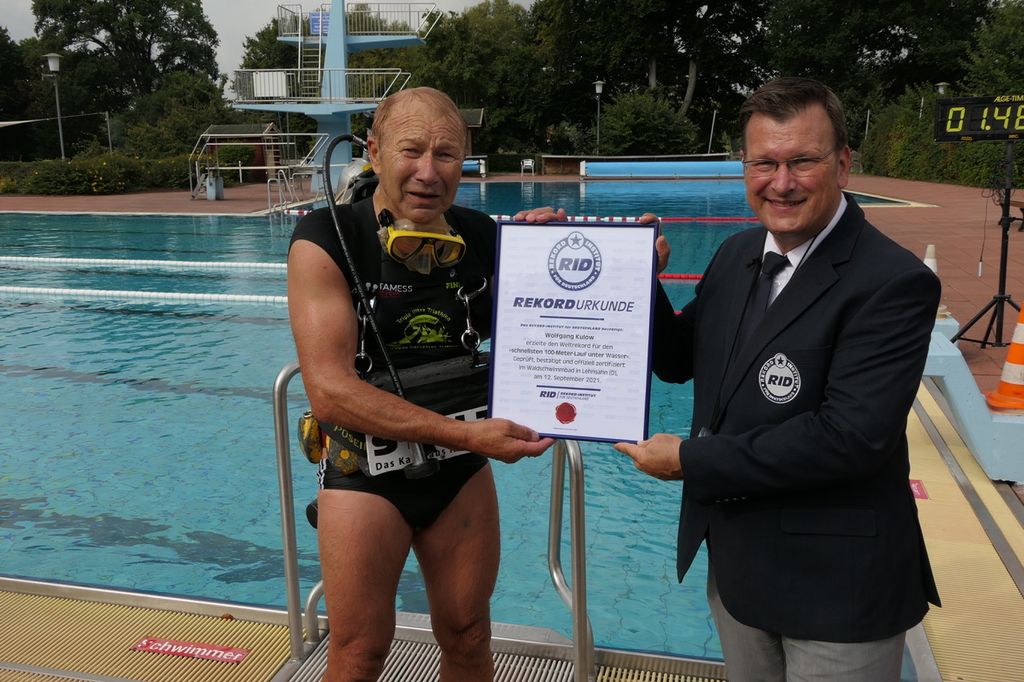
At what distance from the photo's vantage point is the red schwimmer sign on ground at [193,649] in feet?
9.12

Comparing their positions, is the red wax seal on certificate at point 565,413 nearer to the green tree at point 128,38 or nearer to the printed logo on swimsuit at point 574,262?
the printed logo on swimsuit at point 574,262

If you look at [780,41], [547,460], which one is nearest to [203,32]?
[780,41]

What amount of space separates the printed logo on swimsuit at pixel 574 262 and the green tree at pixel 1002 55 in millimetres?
27902

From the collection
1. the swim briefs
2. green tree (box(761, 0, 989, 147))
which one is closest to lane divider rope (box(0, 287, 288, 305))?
the swim briefs

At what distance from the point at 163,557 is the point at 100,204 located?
807 inches

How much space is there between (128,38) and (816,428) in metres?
64.6

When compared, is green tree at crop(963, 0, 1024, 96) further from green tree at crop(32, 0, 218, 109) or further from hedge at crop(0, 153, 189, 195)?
green tree at crop(32, 0, 218, 109)

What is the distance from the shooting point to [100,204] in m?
22.4

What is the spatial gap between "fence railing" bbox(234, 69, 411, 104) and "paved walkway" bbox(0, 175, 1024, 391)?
10.2ft

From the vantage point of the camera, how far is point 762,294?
1745mm

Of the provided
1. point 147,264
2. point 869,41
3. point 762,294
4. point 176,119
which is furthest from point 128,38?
point 762,294

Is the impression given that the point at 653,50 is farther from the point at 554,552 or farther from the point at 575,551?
the point at 575,551

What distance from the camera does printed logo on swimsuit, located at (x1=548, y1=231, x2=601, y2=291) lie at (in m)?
1.91

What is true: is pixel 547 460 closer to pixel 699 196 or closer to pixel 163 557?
pixel 163 557
